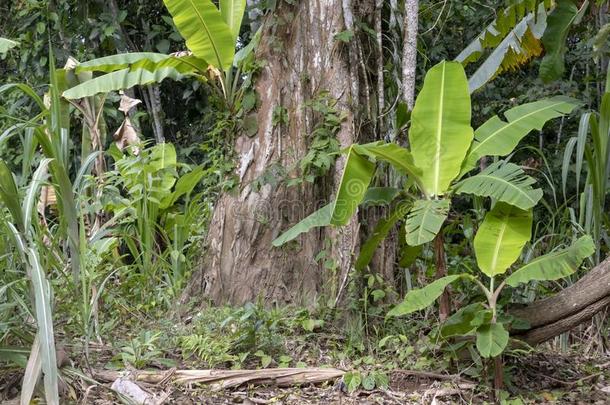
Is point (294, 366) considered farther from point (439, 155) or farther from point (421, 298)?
point (439, 155)

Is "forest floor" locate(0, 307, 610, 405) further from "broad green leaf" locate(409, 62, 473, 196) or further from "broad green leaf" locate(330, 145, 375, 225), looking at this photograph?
"broad green leaf" locate(409, 62, 473, 196)

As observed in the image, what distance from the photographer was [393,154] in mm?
3572

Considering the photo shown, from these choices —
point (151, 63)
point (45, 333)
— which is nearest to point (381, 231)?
point (45, 333)

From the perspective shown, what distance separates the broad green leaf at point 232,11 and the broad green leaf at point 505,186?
2.13 m

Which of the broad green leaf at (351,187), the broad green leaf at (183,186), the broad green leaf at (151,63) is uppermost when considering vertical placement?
the broad green leaf at (151,63)

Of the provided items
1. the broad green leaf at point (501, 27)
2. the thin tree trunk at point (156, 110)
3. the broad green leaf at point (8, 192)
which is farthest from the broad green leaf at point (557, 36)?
the thin tree trunk at point (156, 110)

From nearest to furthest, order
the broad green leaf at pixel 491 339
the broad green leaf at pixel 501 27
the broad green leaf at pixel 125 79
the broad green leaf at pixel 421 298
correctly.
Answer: the broad green leaf at pixel 491 339 → the broad green leaf at pixel 421 298 → the broad green leaf at pixel 125 79 → the broad green leaf at pixel 501 27

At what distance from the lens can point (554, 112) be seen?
12.6 feet

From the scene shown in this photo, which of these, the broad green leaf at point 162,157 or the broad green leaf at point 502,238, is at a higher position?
the broad green leaf at point 162,157

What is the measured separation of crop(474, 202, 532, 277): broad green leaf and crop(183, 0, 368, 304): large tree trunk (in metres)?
1.00

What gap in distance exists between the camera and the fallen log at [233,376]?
354 centimetres

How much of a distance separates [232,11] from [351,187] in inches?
80.8

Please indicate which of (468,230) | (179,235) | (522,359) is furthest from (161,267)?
(522,359)

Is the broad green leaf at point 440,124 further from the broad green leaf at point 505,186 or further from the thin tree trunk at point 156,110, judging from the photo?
the thin tree trunk at point 156,110
